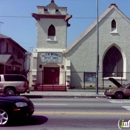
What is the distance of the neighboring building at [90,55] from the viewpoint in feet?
93.9

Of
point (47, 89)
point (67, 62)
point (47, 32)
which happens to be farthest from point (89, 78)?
point (47, 32)

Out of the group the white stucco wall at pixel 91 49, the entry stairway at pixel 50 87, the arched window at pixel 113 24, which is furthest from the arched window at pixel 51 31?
the arched window at pixel 113 24

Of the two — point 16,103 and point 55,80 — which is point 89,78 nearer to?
point 55,80

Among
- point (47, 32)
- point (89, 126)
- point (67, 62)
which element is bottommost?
point (89, 126)

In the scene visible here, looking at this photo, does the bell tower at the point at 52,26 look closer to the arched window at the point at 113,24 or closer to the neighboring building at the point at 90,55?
the neighboring building at the point at 90,55

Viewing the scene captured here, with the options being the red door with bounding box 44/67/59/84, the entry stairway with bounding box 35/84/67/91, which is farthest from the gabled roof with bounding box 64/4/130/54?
the entry stairway with bounding box 35/84/67/91

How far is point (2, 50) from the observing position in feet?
122

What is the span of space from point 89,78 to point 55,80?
405 cm

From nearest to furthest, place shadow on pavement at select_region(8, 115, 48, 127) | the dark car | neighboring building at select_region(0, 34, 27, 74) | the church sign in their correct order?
1. the dark car
2. shadow on pavement at select_region(8, 115, 48, 127)
3. the church sign
4. neighboring building at select_region(0, 34, 27, 74)

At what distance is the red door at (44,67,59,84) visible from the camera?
29.4 metres

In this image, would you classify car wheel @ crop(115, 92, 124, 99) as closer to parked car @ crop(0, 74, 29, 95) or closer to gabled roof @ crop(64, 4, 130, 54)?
parked car @ crop(0, 74, 29, 95)

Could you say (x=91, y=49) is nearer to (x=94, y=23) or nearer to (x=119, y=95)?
(x=94, y=23)

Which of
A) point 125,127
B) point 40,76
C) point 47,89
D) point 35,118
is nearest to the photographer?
point 125,127

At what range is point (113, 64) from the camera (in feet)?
96.1
